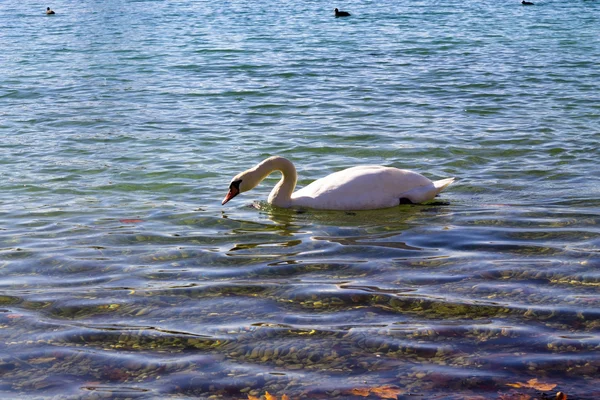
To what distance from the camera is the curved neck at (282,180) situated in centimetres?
984

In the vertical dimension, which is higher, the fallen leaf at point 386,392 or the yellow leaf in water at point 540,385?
the yellow leaf in water at point 540,385

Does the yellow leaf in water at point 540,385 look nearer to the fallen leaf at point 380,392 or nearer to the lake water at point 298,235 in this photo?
the lake water at point 298,235

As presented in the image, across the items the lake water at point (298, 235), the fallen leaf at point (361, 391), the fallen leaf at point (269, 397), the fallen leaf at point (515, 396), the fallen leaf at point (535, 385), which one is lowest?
the lake water at point (298, 235)

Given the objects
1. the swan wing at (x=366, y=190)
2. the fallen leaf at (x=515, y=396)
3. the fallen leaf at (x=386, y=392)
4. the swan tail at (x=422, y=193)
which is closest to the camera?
the fallen leaf at (x=515, y=396)

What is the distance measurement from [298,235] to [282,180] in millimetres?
1510

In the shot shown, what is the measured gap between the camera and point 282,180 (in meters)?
9.95

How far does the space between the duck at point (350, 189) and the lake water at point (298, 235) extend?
0.45 feet

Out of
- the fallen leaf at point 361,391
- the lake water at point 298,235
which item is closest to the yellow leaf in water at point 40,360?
the lake water at point 298,235

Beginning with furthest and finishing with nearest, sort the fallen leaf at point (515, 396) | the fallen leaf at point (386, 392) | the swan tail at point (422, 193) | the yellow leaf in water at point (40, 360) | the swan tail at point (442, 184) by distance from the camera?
the swan tail at point (442, 184)
the swan tail at point (422, 193)
the yellow leaf in water at point (40, 360)
the fallen leaf at point (386, 392)
the fallen leaf at point (515, 396)

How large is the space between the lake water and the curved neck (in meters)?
0.20

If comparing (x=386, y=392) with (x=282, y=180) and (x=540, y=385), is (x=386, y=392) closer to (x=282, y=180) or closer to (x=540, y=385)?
(x=540, y=385)

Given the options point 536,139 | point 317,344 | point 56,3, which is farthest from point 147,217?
point 56,3

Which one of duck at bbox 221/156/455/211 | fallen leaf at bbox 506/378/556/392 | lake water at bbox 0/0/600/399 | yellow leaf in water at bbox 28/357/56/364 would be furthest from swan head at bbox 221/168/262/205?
fallen leaf at bbox 506/378/556/392

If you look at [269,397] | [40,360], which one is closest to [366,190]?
[40,360]
